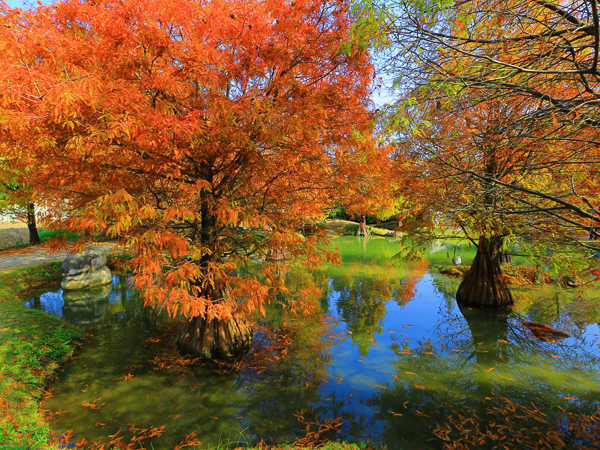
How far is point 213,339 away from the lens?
6.94 metres

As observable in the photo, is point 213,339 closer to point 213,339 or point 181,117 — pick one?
point 213,339

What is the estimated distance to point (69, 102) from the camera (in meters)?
3.29

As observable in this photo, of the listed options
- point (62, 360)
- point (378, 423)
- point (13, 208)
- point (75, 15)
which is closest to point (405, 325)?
point (378, 423)

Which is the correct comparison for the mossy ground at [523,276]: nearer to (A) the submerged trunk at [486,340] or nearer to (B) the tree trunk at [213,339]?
(A) the submerged trunk at [486,340]

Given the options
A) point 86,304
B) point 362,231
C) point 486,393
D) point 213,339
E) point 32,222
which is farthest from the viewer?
point 362,231

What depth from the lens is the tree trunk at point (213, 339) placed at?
688 centimetres

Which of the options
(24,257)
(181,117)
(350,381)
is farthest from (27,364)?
(24,257)

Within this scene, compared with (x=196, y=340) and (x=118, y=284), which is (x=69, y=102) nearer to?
(x=196, y=340)

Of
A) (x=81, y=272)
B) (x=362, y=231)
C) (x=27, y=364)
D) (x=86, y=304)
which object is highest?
(x=362, y=231)

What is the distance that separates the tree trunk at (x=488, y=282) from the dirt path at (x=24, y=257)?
14299 millimetres

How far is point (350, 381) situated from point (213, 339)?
3098 millimetres

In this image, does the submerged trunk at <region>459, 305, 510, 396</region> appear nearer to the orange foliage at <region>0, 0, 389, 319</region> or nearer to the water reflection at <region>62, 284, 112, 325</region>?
the orange foliage at <region>0, 0, 389, 319</region>

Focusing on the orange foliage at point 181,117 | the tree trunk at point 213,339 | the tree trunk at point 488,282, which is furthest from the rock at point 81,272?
the tree trunk at point 488,282

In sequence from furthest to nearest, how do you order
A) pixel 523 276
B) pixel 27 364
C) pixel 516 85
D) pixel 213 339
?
1. pixel 523 276
2. pixel 213 339
3. pixel 27 364
4. pixel 516 85
